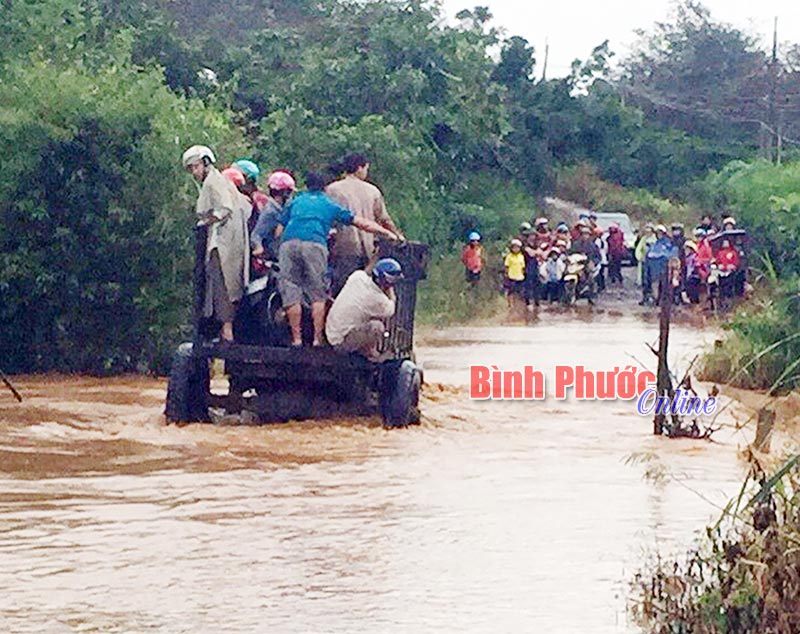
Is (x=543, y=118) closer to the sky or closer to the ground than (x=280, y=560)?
closer to the sky

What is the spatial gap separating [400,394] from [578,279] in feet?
69.0

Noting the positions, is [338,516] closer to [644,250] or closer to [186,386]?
[186,386]

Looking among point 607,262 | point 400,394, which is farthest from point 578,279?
point 400,394

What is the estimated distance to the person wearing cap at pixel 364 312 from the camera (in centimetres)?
1359

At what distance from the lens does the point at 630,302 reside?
114ft

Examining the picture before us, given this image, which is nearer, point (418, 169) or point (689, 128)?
point (418, 169)

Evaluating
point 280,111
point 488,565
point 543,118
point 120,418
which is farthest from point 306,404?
point 543,118

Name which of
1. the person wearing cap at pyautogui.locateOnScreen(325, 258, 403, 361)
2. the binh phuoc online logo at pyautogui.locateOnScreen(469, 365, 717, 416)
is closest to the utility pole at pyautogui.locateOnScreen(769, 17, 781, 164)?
the binh phuoc online logo at pyautogui.locateOnScreen(469, 365, 717, 416)

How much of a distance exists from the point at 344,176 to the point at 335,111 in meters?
19.2

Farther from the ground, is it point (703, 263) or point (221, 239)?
point (703, 263)

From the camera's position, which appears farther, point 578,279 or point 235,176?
point 578,279

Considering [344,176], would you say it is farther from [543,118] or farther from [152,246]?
[543,118]

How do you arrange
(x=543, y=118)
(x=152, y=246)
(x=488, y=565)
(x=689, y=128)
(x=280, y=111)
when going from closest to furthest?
(x=488, y=565)
(x=152, y=246)
(x=280, y=111)
(x=543, y=118)
(x=689, y=128)

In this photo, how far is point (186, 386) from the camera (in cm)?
1426
